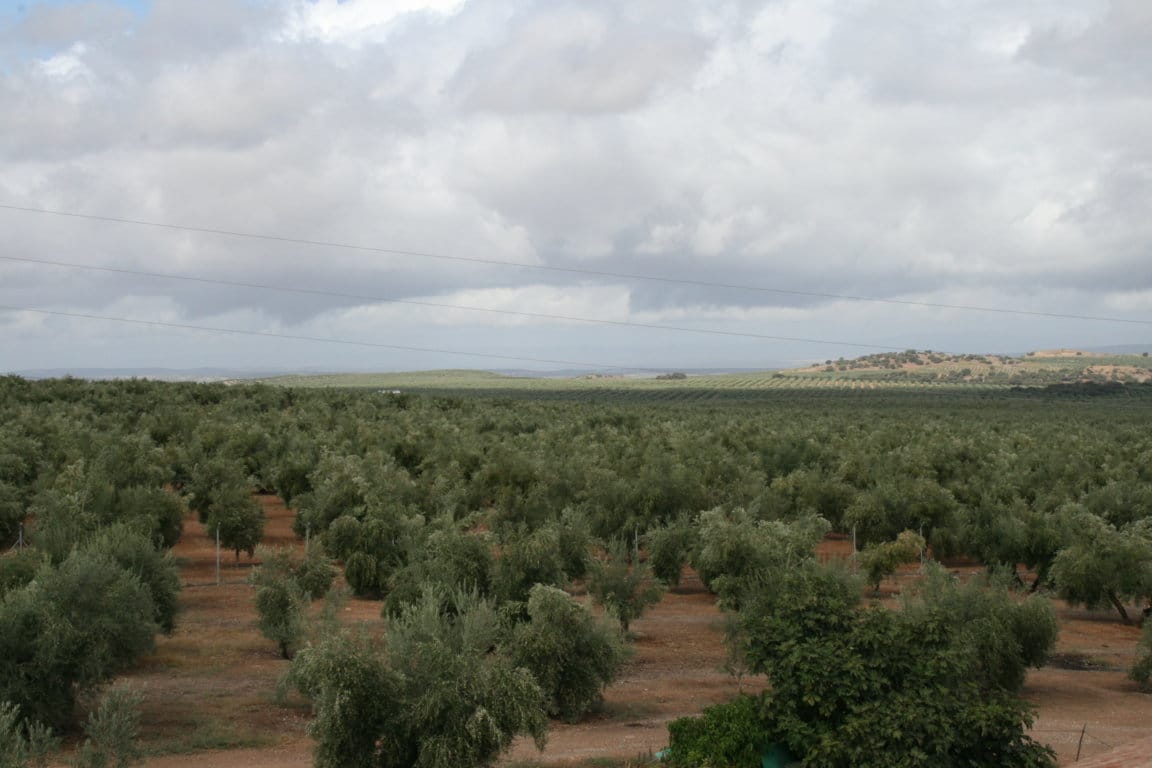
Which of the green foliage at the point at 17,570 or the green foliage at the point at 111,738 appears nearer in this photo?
the green foliage at the point at 111,738

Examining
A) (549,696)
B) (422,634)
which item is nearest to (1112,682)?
(549,696)

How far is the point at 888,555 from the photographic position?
3050 cm

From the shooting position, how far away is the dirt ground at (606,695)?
59.2 feet

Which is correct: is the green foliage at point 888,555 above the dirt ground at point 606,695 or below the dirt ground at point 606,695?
above

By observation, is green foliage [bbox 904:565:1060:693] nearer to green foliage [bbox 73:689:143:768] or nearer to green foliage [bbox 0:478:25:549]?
green foliage [bbox 73:689:143:768]

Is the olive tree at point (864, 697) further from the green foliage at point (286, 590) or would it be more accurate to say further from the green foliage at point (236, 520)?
the green foliage at point (236, 520)

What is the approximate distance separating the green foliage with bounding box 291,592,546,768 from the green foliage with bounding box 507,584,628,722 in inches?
135

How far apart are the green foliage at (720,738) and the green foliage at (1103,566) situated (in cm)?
1443

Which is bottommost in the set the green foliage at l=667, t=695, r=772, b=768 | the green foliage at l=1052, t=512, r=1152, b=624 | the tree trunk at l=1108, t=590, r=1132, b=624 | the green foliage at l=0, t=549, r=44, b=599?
the tree trunk at l=1108, t=590, r=1132, b=624

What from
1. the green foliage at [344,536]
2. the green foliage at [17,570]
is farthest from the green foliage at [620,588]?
the green foliage at [17,570]

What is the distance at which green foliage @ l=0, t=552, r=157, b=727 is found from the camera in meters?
17.1

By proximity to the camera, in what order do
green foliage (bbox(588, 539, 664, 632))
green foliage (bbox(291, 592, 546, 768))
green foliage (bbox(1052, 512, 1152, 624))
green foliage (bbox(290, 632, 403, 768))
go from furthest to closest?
green foliage (bbox(1052, 512, 1152, 624)) < green foliage (bbox(588, 539, 664, 632)) < green foliage (bbox(290, 632, 403, 768)) < green foliage (bbox(291, 592, 546, 768))

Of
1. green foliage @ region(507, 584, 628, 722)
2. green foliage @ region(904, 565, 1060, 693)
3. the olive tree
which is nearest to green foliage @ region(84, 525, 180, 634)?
green foliage @ region(507, 584, 628, 722)

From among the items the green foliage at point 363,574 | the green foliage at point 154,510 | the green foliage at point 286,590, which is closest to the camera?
the green foliage at point 286,590
